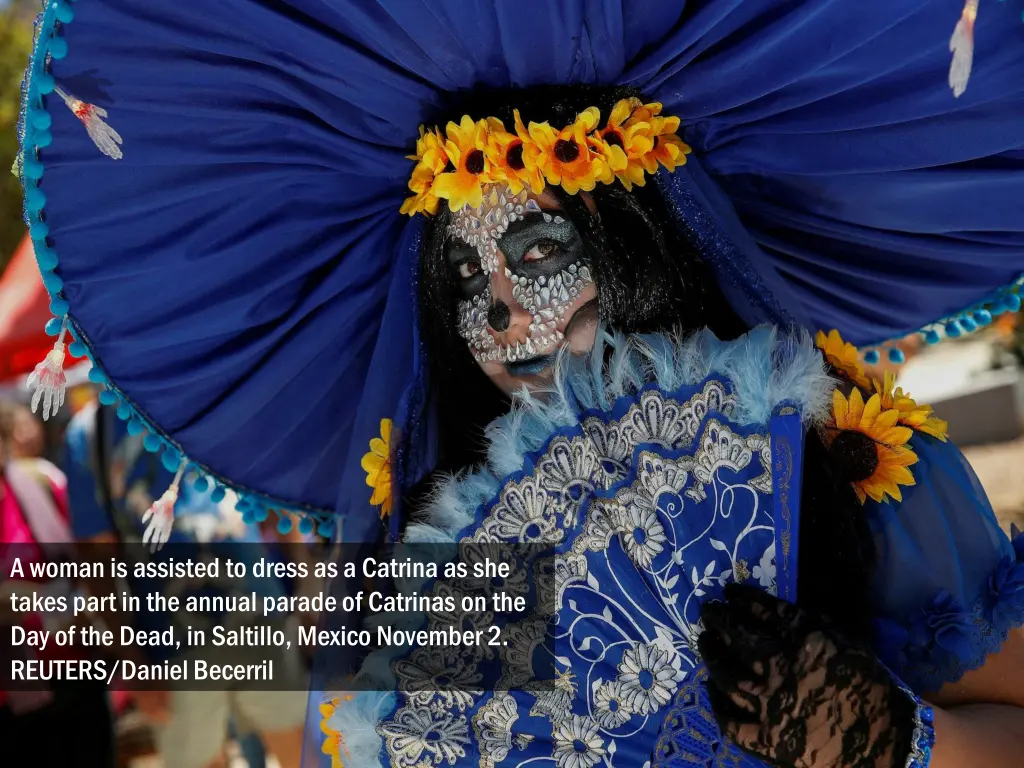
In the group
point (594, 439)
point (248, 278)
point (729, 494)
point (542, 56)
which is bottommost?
point (729, 494)

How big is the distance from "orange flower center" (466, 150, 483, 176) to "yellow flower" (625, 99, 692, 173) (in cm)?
29

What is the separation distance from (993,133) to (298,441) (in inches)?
63.6

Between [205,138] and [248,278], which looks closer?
[205,138]

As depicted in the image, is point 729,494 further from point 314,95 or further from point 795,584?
point 314,95

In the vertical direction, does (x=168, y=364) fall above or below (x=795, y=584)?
above

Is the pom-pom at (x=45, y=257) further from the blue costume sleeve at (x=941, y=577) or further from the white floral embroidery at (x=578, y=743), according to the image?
the blue costume sleeve at (x=941, y=577)

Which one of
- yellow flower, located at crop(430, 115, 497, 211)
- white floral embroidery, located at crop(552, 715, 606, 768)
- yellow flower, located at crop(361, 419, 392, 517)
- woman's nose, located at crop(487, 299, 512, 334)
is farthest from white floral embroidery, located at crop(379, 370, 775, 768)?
yellow flower, located at crop(430, 115, 497, 211)

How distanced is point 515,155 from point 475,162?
0.08 meters

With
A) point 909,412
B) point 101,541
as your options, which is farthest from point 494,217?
point 101,541

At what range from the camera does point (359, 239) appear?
94.3 inches

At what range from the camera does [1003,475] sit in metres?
6.05

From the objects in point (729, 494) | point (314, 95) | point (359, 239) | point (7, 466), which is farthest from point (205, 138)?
point (7, 466)

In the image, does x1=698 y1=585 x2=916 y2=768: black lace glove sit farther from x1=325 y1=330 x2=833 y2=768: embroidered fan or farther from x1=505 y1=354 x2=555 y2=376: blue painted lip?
x1=505 y1=354 x2=555 y2=376: blue painted lip

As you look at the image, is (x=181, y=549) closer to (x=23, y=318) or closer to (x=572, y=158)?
(x=23, y=318)
